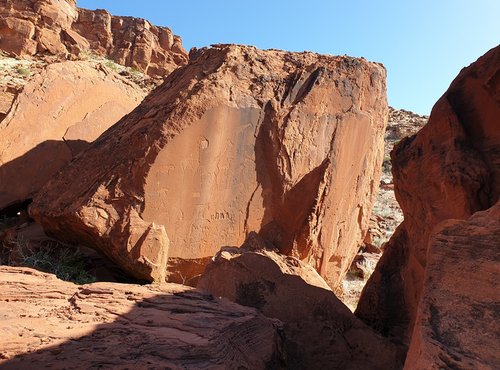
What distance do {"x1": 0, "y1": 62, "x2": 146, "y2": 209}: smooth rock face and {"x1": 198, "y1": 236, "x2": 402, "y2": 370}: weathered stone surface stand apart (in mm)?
3784

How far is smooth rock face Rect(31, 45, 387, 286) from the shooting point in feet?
15.5

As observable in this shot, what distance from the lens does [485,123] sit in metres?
3.14

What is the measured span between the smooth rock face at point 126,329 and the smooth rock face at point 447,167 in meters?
1.28

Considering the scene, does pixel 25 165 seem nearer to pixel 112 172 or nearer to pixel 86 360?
pixel 112 172

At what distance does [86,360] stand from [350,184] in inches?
155

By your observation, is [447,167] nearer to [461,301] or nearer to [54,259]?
[461,301]

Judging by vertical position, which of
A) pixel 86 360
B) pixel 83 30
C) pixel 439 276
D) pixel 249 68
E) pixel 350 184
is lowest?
pixel 86 360

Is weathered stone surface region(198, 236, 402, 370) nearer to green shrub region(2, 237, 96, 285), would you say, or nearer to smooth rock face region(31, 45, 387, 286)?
smooth rock face region(31, 45, 387, 286)

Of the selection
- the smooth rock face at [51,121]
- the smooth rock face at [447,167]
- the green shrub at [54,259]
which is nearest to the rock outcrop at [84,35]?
the smooth rock face at [51,121]

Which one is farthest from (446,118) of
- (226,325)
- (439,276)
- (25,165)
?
(25,165)

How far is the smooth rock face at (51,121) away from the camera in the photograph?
6531mm

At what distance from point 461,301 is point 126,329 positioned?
5.65 ft

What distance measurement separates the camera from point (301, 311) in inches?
139

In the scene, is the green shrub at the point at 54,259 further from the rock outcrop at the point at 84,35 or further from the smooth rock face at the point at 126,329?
the rock outcrop at the point at 84,35
